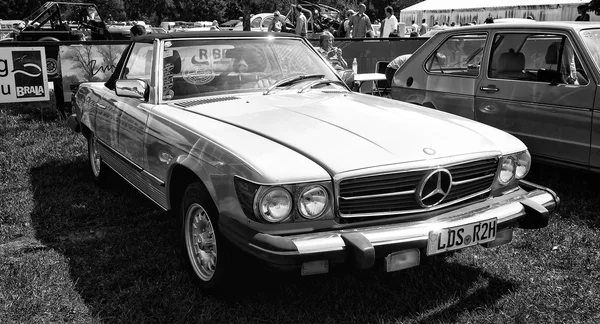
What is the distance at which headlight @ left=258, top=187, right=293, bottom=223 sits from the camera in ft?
9.32

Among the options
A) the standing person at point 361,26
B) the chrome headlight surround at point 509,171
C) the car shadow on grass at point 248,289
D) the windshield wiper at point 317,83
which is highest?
the standing person at point 361,26

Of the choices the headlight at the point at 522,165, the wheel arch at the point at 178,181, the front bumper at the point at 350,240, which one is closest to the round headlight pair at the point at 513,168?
the headlight at the point at 522,165

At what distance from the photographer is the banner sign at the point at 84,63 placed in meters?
9.02

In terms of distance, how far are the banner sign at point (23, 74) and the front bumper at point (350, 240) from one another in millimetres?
6669

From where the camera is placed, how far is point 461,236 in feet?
10.0

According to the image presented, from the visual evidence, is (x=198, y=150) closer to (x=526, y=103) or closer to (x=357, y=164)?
(x=357, y=164)

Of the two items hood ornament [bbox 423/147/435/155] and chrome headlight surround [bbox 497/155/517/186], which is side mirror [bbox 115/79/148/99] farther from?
chrome headlight surround [bbox 497/155/517/186]

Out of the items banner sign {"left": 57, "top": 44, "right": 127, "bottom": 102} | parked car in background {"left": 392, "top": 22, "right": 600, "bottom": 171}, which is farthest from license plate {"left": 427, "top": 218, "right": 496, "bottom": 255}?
banner sign {"left": 57, "top": 44, "right": 127, "bottom": 102}

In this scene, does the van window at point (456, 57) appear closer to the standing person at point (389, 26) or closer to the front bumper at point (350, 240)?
the front bumper at point (350, 240)

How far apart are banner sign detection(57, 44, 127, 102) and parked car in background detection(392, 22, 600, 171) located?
4.91 metres

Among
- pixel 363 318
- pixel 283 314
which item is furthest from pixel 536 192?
pixel 283 314

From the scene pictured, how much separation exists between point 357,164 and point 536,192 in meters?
1.37

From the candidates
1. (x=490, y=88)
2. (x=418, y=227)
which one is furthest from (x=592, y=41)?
(x=418, y=227)

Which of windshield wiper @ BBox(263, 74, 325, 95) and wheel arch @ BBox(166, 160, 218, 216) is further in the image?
windshield wiper @ BBox(263, 74, 325, 95)
